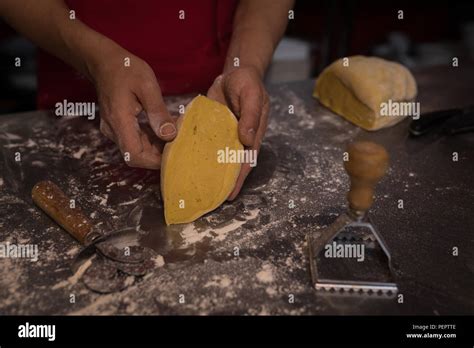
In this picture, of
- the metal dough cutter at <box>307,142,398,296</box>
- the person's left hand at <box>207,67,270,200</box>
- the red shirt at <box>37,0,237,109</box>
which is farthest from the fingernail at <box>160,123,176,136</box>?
the red shirt at <box>37,0,237,109</box>

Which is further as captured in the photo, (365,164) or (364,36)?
(364,36)

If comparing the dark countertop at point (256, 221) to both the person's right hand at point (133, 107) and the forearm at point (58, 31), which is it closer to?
the person's right hand at point (133, 107)

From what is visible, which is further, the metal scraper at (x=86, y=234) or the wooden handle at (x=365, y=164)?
the metal scraper at (x=86, y=234)

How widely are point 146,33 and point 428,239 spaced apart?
1.12m

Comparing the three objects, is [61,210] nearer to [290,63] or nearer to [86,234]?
[86,234]

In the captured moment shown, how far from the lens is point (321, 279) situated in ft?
3.41

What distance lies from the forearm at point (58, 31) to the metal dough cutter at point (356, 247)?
2.50ft

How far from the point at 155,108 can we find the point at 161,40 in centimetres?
59

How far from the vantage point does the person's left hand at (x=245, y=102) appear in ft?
4.22

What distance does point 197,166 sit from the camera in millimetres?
1227

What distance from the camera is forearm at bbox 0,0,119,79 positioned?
1375 mm

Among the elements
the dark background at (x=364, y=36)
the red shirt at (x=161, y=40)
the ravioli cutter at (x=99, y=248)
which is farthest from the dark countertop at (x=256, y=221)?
the dark background at (x=364, y=36)

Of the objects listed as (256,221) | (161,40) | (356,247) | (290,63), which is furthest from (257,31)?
(290,63)
